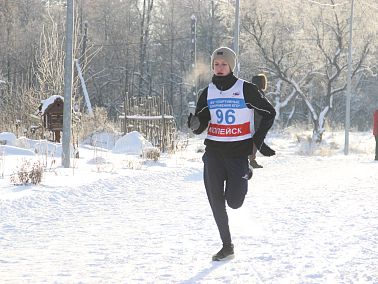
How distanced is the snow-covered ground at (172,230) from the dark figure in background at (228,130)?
544 mm

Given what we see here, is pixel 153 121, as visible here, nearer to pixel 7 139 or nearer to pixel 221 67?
pixel 7 139

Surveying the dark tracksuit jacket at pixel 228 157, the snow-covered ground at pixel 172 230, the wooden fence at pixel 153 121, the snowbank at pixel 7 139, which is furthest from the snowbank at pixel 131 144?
the dark tracksuit jacket at pixel 228 157

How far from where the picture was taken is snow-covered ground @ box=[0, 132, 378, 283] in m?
4.83

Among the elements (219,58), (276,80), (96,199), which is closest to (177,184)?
(96,199)

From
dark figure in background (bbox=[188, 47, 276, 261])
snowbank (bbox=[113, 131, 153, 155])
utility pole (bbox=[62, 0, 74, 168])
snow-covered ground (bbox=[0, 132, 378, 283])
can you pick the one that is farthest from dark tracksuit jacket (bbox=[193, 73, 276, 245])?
snowbank (bbox=[113, 131, 153, 155])

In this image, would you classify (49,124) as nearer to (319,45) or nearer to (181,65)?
(319,45)

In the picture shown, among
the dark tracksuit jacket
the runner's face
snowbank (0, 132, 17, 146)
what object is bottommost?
snowbank (0, 132, 17, 146)

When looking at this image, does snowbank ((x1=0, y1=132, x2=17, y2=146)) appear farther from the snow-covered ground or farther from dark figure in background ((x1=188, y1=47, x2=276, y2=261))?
dark figure in background ((x1=188, y1=47, x2=276, y2=261))

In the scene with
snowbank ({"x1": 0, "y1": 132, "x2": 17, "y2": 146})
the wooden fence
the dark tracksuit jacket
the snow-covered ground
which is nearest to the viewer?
the snow-covered ground

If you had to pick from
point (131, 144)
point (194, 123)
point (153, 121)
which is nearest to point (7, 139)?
point (131, 144)

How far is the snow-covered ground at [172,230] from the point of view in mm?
4832

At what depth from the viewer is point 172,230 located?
264 inches

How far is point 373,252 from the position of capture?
222 inches

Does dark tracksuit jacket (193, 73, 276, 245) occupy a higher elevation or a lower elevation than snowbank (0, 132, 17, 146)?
higher
